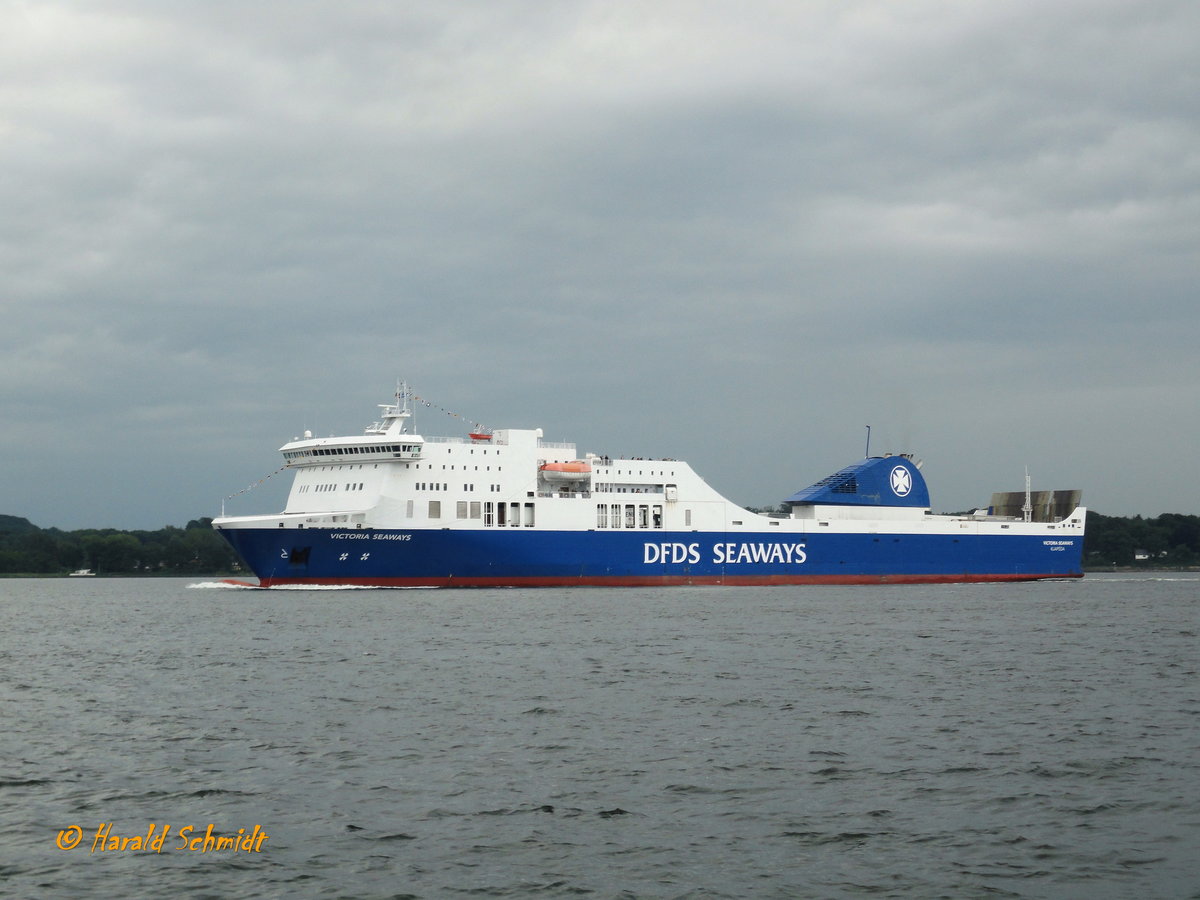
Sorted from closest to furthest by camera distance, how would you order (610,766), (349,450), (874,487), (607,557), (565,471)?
1. (610,766)
2. (349,450)
3. (607,557)
4. (565,471)
5. (874,487)

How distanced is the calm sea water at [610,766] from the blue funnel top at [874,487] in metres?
28.7

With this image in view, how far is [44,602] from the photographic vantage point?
57.8 meters

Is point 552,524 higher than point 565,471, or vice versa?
point 565,471

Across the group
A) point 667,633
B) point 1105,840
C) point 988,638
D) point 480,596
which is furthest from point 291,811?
point 480,596

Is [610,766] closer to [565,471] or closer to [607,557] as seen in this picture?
[607,557]

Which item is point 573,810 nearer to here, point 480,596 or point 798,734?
point 798,734

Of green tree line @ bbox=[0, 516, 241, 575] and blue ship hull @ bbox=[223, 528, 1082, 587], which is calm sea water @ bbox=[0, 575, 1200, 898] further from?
green tree line @ bbox=[0, 516, 241, 575]

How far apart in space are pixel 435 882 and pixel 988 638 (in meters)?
22.5

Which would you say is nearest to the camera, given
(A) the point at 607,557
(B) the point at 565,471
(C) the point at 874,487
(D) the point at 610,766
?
(D) the point at 610,766

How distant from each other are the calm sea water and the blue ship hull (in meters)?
18.0

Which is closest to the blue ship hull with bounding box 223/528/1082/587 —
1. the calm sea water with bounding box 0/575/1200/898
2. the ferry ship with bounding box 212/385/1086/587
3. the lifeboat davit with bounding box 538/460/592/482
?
the ferry ship with bounding box 212/385/1086/587

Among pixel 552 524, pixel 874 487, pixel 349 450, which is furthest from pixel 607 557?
pixel 874 487

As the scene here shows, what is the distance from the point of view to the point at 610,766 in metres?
13.4

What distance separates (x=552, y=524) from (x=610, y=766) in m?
35.2
